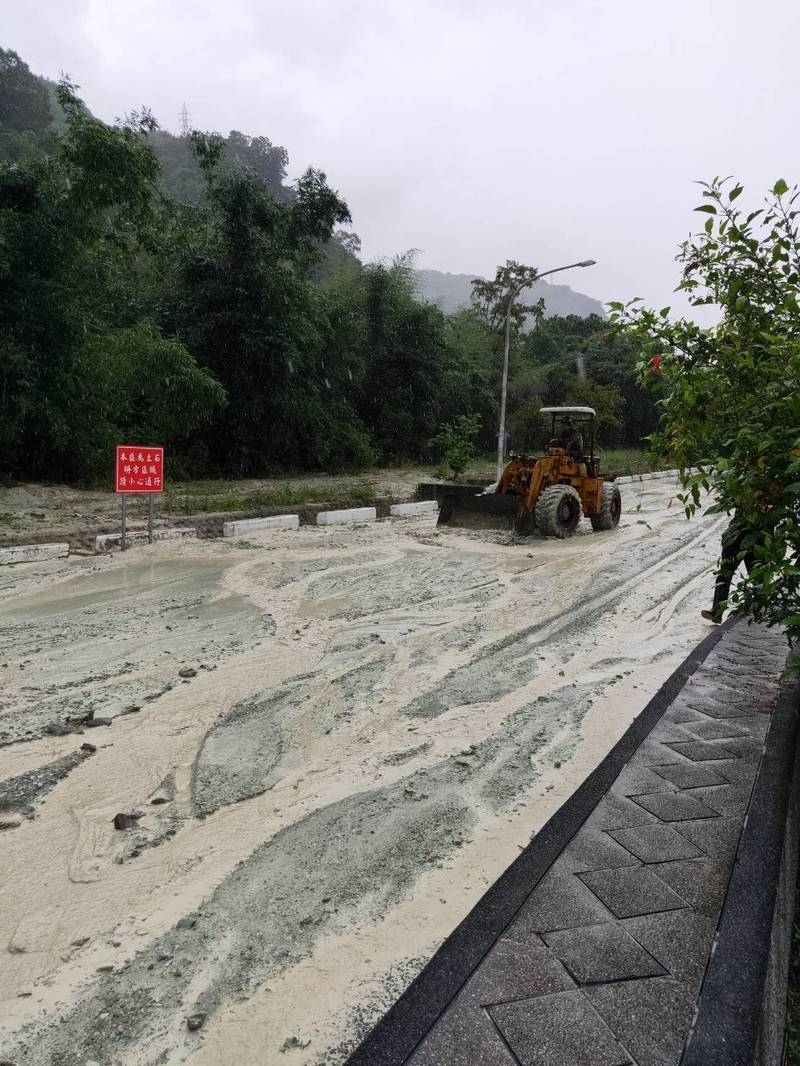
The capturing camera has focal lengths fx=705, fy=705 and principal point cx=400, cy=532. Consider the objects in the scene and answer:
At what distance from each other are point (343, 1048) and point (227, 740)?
223 cm

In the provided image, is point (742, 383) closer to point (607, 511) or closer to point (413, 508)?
point (607, 511)

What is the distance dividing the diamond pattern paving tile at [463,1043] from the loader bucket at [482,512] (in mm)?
10107

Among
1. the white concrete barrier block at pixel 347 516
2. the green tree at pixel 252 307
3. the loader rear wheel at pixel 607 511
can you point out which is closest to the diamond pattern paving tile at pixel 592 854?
the loader rear wheel at pixel 607 511

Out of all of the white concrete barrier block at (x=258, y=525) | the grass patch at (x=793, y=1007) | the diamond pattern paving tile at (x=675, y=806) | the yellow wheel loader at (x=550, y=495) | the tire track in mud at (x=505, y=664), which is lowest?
the grass patch at (x=793, y=1007)

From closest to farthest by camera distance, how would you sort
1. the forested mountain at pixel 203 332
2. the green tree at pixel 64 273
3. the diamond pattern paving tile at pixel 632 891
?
the diamond pattern paving tile at pixel 632 891 < the green tree at pixel 64 273 < the forested mountain at pixel 203 332

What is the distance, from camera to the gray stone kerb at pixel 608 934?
176cm

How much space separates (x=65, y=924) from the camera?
258cm

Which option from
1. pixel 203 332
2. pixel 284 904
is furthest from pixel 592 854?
pixel 203 332

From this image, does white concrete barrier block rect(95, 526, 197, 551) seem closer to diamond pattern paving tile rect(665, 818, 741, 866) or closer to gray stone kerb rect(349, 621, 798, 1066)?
gray stone kerb rect(349, 621, 798, 1066)

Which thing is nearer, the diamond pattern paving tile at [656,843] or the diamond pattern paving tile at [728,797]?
the diamond pattern paving tile at [656,843]

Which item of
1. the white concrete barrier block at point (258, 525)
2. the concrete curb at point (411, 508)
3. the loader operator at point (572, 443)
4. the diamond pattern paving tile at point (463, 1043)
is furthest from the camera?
the concrete curb at point (411, 508)

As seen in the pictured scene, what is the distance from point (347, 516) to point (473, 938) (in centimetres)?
1244

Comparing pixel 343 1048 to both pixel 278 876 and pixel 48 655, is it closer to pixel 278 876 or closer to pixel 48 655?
pixel 278 876

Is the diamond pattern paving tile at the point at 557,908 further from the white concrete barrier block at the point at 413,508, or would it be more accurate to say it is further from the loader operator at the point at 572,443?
the white concrete barrier block at the point at 413,508
